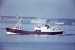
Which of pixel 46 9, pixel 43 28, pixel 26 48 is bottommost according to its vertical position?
pixel 26 48

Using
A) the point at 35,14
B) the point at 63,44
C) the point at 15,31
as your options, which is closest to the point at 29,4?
the point at 35,14

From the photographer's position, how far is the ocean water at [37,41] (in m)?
3.03

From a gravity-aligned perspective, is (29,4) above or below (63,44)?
above

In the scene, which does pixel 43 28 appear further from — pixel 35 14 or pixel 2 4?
pixel 2 4

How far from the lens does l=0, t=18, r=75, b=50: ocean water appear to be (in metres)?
3.03

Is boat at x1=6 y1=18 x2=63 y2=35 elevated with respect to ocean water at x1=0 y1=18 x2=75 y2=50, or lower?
elevated

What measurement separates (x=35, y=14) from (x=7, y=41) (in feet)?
1.35

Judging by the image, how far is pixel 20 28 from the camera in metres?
3.05

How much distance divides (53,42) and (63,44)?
11 cm

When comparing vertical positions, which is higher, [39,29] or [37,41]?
[39,29]

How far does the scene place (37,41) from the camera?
3041 millimetres

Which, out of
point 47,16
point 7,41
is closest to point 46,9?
point 47,16

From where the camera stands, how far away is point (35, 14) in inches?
121

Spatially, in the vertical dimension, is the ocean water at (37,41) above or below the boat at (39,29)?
below
